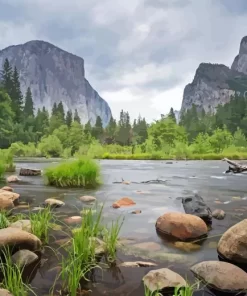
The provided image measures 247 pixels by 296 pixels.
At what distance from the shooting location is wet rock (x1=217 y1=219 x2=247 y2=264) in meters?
4.18

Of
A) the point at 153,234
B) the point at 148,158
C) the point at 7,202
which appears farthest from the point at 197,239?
the point at 148,158

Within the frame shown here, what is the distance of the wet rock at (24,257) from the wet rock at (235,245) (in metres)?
2.58

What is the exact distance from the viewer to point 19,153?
53594mm

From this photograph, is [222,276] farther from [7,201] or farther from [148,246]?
[7,201]

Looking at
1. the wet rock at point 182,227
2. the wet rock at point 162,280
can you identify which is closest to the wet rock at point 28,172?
the wet rock at point 182,227

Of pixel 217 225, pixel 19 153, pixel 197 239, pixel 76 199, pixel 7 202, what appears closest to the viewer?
pixel 197 239

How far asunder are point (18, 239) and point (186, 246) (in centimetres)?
250

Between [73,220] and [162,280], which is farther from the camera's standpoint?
[73,220]

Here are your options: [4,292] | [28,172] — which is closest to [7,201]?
[4,292]

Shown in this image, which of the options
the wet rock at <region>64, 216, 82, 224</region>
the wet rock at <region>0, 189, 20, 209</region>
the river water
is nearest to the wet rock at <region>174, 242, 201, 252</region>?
the river water

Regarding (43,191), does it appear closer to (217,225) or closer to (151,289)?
(217,225)

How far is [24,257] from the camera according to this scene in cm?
395

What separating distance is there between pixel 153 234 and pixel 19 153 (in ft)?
169

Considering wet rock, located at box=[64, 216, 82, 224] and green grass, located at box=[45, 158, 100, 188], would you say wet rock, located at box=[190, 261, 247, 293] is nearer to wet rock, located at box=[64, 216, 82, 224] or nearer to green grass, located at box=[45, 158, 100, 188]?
wet rock, located at box=[64, 216, 82, 224]
